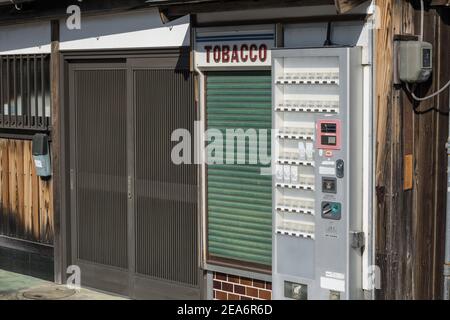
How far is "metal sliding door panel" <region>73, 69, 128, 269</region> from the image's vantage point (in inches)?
373

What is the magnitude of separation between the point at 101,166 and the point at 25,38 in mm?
2079

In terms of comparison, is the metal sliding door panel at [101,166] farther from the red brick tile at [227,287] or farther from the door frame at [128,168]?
the red brick tile at [227,287]

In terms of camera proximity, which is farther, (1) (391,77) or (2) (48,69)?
(2) (48,69)

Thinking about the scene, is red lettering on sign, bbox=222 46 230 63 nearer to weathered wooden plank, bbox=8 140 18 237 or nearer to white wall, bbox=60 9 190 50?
white wall, bbox=60 9 190 50

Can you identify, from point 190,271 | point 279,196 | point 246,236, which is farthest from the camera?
point 190,271

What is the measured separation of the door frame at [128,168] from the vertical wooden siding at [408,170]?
2178mm

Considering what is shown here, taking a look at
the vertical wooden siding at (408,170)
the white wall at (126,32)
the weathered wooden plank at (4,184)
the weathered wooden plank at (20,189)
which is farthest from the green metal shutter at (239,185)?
the weathered wooden plank at (4,184)

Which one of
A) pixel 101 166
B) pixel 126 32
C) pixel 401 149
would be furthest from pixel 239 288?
pixel 126 32

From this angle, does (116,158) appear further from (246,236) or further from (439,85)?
(439,85)

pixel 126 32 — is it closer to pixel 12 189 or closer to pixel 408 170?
pixel 12 189

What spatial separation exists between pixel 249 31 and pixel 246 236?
197cm

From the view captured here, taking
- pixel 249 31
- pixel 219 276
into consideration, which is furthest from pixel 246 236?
pixel 249 31

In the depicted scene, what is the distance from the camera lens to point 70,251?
10.2 m

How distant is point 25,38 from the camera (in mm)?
10539
